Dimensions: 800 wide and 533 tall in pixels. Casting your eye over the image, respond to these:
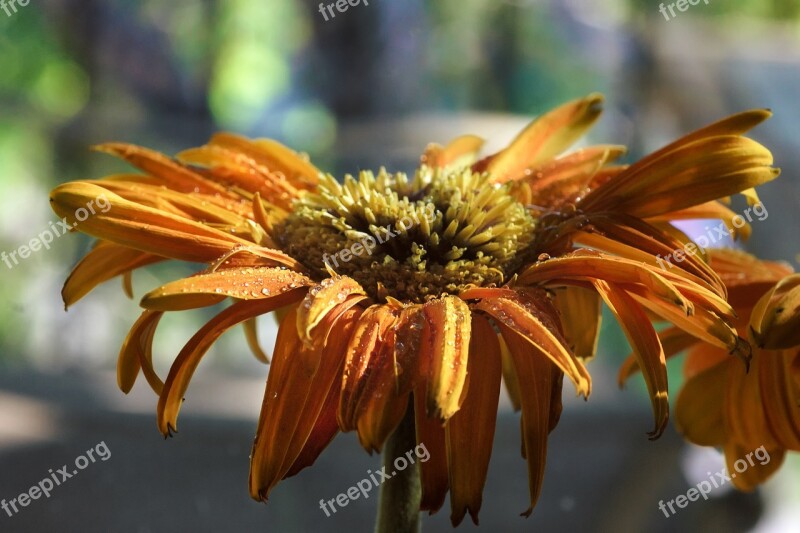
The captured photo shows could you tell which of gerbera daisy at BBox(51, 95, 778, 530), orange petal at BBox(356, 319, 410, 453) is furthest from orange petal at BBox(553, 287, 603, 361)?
orange petal at BBox(356, 319, 410, 453)

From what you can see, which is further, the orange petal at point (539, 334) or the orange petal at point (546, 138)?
the orange petal at point (546, 138)

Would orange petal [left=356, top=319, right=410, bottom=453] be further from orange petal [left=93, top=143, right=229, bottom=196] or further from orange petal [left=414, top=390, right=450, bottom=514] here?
→ orange petal [left=93, top=143, right=229, bottom=196]

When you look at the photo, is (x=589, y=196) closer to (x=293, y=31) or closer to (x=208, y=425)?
(x=208, y=425)

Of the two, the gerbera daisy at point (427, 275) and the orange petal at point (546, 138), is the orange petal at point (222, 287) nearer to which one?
the gerbera daisy at point (427, 275)

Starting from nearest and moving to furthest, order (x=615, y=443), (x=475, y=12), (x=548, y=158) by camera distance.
Answer: (x=548, y=158) → (x=615, y=443) → (x=475, y=12)

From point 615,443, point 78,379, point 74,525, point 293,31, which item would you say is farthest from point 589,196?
point 293,31

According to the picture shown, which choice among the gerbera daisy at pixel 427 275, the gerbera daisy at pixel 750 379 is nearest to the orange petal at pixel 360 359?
the gerbera daisy at pixel 427 275

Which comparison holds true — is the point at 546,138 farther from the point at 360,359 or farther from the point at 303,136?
the point at 303,136
